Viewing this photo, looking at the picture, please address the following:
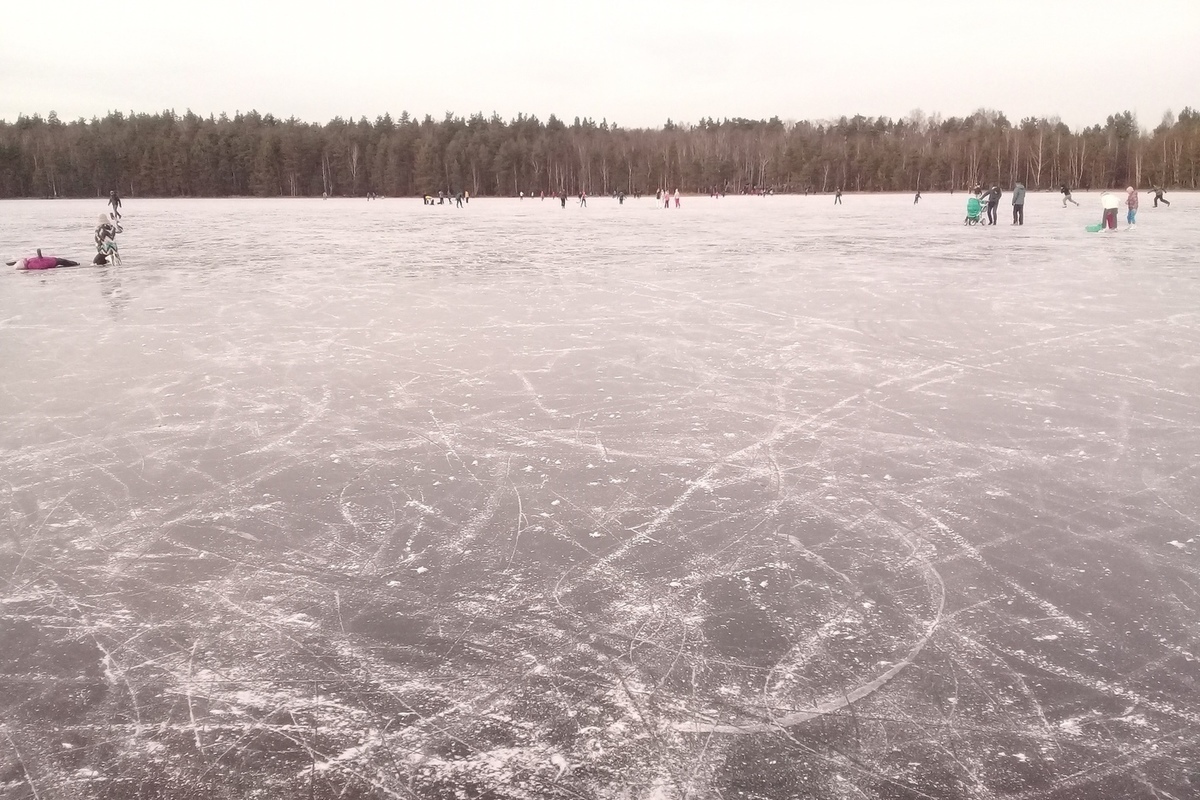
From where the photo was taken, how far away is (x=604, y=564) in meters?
3.44

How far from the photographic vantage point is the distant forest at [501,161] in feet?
298

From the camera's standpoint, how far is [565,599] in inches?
124

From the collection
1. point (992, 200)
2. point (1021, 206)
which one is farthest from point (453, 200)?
point (1021, 206)

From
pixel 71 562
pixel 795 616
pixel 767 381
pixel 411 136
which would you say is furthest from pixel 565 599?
pixel 411 136

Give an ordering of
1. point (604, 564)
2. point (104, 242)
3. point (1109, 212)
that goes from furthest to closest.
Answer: point (1109, 212)
point (104, 242)
point (604, 564)

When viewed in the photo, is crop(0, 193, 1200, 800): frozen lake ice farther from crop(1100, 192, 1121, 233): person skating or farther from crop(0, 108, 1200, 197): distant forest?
crop(0, 108, 1200, 197): distant forest

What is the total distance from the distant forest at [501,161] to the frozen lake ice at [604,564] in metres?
86.0

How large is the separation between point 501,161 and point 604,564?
9774cm

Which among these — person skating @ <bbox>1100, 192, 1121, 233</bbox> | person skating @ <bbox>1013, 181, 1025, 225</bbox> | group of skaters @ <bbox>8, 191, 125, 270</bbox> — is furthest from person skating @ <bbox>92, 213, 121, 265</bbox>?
person skating @ <bbox>1013, 181, 1025, 225</bbox>

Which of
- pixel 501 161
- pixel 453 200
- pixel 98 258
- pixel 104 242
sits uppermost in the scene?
pixel 501 161

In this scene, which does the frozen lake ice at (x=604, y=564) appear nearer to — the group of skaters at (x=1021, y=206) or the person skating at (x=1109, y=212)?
the person skating at (x=1109, y=212)

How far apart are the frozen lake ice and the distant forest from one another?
86.0m

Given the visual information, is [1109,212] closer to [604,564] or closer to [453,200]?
[604,564]

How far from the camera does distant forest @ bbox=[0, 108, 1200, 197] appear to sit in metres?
90.7
